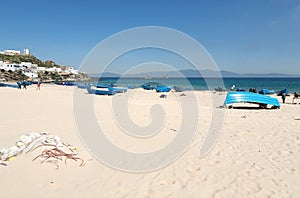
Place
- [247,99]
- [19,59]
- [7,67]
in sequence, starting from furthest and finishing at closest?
[19,59] → [7,67] → [247,99]

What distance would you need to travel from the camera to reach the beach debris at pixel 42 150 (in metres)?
4.14

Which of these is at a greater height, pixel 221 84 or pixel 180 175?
pixel 221 84

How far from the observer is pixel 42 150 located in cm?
433

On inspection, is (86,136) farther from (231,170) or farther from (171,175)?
(231,170)

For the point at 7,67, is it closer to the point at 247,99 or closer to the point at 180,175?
the point at 247,99

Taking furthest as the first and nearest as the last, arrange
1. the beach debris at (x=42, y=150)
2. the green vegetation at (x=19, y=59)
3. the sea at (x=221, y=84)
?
the green vegetation at (x=19, y=59)
the sea at (x=221, y=84)
the beach debris at (x=42, y=150)

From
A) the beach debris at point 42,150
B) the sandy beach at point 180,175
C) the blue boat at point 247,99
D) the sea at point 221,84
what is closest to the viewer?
the sandy beach at point 180,175

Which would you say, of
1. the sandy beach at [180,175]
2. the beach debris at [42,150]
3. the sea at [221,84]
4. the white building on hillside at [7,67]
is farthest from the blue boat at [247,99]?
the white building on hillside at [7,67]

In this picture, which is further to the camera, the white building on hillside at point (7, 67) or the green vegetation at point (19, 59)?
the green vegetation at point (19, 59)

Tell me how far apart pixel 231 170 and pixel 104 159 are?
9.19 feet

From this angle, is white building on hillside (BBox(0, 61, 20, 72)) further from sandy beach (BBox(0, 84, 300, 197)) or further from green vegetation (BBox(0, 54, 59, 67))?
sandy beach (BBox(0, 84, 300, 197))

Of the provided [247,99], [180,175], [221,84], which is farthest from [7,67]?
[180,175]

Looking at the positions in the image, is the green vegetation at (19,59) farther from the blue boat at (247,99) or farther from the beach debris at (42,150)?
the beach debris at (42,150)

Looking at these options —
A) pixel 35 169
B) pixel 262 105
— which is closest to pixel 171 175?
pixel 35 169
